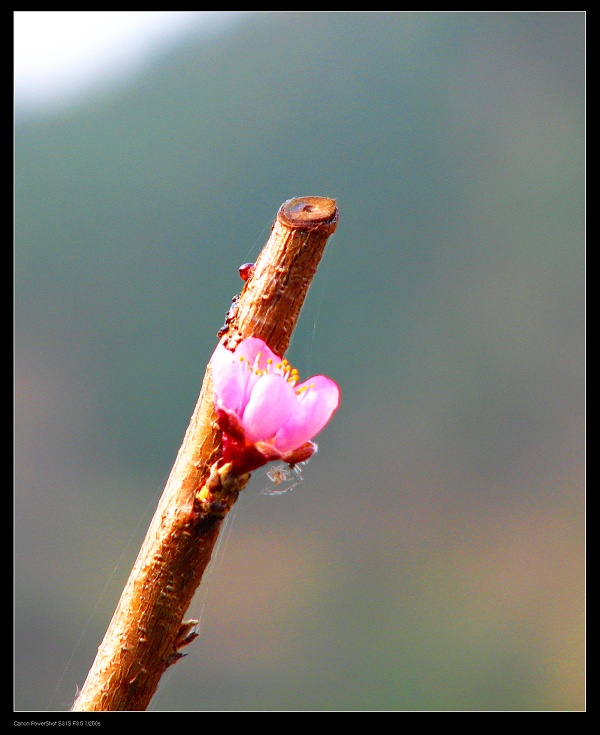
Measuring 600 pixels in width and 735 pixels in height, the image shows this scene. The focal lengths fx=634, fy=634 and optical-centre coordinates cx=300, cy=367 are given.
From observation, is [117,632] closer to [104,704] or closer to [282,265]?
[104,704]

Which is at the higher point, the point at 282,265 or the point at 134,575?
the point at 282,265

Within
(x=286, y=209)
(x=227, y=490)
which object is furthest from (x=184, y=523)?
(x=286, y=209)
